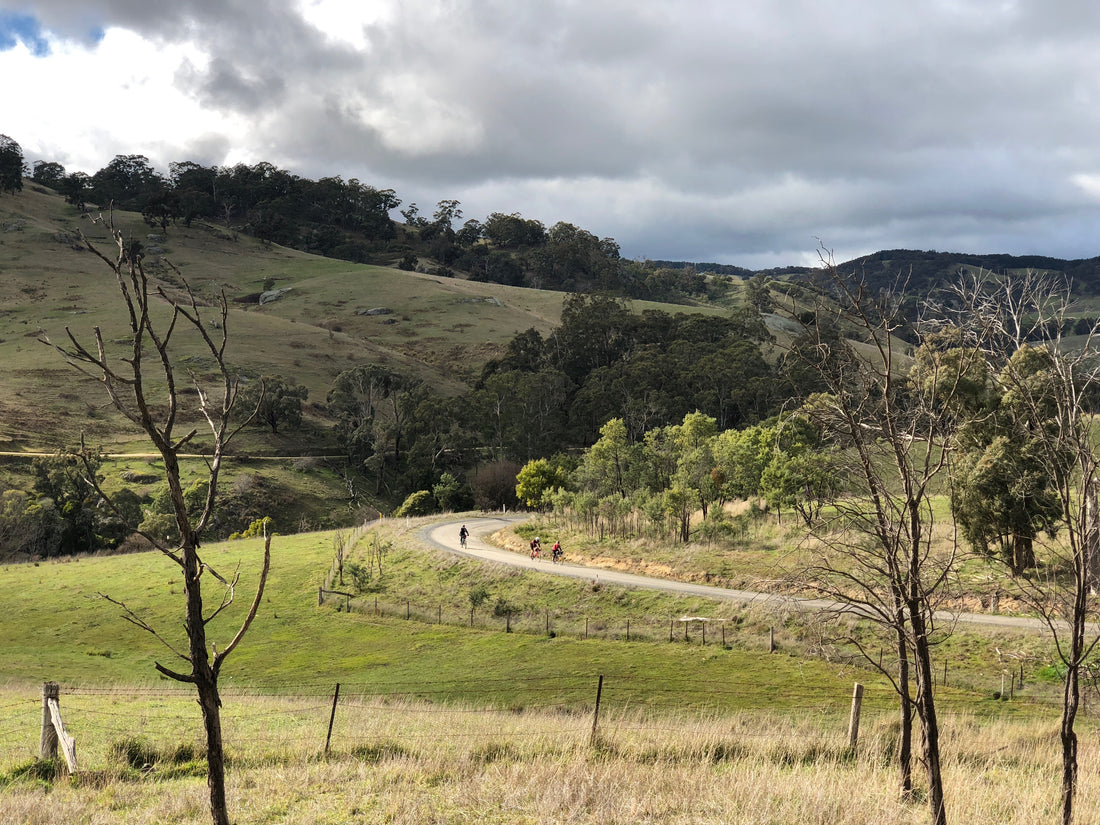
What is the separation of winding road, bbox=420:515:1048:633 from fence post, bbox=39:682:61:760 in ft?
59.0

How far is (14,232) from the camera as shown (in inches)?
6107

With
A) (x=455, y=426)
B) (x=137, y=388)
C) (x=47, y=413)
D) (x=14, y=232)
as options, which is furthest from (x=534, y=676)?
(x=14, y=232)

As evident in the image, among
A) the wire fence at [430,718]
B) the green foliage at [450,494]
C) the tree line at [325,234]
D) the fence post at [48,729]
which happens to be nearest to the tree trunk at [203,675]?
the wire fence at [430,718]

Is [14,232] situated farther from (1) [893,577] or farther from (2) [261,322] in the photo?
(1) [893,577]

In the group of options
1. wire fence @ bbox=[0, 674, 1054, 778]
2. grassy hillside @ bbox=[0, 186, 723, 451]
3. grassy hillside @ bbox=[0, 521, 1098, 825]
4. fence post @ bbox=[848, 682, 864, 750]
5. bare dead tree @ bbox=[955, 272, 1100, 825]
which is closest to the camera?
bare dead tree @ bbox=[955, 272, 1100, 825]

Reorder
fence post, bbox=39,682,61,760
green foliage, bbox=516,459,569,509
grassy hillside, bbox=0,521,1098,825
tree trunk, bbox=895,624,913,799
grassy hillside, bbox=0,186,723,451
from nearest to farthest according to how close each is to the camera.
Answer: tree trunk, bbox=895,624,913,799, grassy hillside, bbox=0,521,1098,825, fence post, bbox=39,682,61,760, green foliage, bbox=516,459,569,509, grassy hillside, bbox=0,186,723,451

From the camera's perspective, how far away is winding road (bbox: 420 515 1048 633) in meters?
27.9

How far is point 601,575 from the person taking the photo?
3912cm

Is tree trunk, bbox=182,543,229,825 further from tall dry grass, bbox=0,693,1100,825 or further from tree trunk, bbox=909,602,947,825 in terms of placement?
tree trunk, bbox=909,602,947,825

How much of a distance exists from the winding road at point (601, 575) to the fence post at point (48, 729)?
17995 millimetres

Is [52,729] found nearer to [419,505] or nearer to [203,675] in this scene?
[203,675]

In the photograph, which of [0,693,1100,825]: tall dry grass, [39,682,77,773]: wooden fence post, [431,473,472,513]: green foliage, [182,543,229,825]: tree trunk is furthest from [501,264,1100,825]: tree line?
[431,473,472,513]: green foliage

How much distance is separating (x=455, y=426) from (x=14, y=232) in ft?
407

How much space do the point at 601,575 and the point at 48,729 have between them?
28.8 meters
